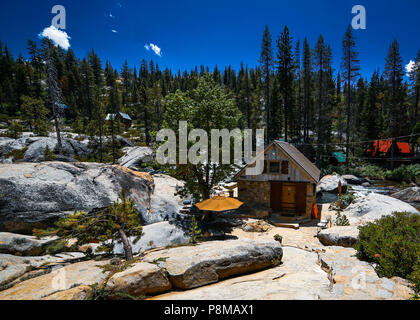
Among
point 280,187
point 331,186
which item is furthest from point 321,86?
point 280,187

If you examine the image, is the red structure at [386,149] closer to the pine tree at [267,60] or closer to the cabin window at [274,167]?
the pine tree at [267,60]

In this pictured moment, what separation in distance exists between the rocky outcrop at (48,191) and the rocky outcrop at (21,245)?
101 centimetres

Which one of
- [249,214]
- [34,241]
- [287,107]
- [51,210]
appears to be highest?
[287,107]

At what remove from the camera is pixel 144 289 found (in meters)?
4.61

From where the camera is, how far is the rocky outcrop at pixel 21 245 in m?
7.25

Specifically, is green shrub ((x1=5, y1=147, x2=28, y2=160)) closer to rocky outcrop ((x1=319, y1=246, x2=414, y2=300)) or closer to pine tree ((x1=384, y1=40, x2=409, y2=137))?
rocky outcrop ((x1=319, y1=246, x2=414, y2=300))

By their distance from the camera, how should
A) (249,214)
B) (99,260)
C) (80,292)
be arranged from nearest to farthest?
(80,292) → (99,260) → (249,214)

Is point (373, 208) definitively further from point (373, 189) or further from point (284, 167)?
point (373, 189)

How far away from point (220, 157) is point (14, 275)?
11.3 meters

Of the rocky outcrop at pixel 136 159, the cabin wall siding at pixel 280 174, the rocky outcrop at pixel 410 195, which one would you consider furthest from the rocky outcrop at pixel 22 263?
the rocky outcrop at pixel 410 195

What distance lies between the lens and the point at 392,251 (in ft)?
18.4

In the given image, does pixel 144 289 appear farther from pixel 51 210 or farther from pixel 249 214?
pixel 249 214
